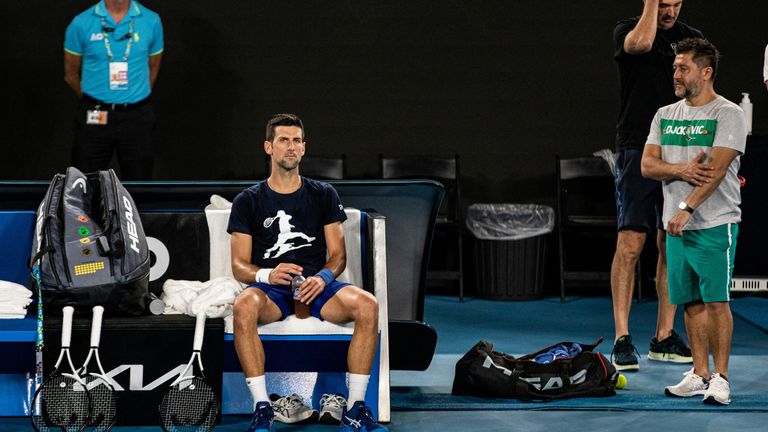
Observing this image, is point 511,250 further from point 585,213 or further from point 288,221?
point 288,221

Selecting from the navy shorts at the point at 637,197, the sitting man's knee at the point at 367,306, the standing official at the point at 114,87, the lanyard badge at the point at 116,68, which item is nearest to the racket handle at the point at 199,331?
the sitting man's knee at the point at 367,306

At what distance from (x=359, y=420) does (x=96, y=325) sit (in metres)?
1.04

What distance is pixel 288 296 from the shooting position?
4441 mm

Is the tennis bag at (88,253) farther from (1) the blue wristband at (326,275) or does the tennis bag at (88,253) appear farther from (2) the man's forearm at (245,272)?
(1) the blue wristband at (326,275)

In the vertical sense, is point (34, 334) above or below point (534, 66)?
below

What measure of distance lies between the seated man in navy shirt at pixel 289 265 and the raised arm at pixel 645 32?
2011mm

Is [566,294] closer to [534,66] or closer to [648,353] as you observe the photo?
[534,66]

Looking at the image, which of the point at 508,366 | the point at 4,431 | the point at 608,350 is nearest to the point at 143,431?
the point at 4,431

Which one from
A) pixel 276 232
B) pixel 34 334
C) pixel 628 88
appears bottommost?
pixel 34 334

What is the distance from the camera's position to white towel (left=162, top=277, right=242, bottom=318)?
14.1 ft

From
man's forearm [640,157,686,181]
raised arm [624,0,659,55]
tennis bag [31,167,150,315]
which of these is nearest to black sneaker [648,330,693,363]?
man's forearm [640,157,686,181]

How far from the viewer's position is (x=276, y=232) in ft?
15.1

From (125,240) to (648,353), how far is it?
308cm

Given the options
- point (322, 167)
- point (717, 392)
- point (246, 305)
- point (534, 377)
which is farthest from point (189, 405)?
point (322, 167)
